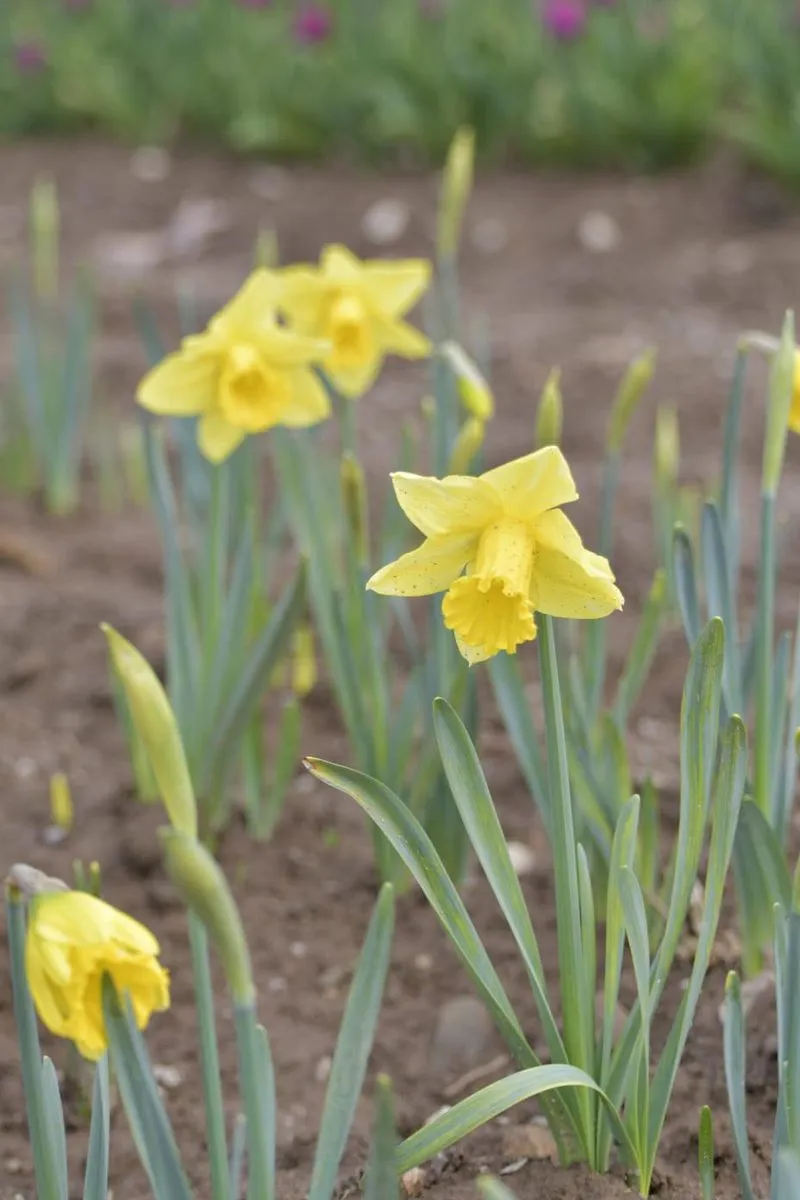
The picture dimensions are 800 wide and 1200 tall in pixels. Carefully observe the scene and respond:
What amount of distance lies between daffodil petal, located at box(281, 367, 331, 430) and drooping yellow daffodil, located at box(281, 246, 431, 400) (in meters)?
0.13

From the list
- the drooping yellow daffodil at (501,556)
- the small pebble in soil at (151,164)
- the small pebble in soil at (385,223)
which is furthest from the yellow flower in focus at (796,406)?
the small pebble in soil at (151,164)

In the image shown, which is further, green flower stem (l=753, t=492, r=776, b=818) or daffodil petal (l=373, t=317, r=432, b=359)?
daffodil petal (l=373, t=317, r=432, b=359)

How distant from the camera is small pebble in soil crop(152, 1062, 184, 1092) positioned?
1547 mm

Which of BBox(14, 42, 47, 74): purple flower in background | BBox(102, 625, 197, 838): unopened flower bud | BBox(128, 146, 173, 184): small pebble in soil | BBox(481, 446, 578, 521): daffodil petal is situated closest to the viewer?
BBox(102, 625, 197, 838): unopened flower bud

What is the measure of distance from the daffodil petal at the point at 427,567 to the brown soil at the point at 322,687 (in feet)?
1.66

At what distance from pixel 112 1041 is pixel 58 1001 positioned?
82mm

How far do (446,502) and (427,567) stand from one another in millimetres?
62

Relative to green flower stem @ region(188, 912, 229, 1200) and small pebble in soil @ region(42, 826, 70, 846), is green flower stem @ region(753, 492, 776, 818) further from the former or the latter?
small pebble in soil @ region(42, 826, 70, 846)

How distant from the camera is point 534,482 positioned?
107 cm

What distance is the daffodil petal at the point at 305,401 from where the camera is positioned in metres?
1.79

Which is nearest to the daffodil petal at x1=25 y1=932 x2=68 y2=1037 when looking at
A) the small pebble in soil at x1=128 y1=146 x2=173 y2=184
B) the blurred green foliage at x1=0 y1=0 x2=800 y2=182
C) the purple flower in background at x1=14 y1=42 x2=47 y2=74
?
the blurred green foliage at x1=0 y1=0 x2=800 y2=182

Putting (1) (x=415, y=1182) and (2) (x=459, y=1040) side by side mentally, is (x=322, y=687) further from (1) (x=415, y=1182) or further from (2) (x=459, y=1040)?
(1) (x=415, y=1182)

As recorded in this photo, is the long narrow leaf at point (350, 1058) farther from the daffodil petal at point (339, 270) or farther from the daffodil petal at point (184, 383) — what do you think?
the daffodil petal at point (339, 270)

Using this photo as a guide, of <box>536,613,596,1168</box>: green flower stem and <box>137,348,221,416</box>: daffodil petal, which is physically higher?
<box>137,348,221,416</box>: daffodil petal
